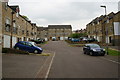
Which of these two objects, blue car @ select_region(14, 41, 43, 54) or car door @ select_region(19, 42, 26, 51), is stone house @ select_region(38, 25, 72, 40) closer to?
car door @ select_region(19, 42, 26, 51)

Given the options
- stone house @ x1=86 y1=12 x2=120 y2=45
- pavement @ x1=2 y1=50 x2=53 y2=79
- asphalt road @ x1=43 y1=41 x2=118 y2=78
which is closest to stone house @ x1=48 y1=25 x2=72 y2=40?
stone house @ x1=86 y1=12 x2=120 y2=45

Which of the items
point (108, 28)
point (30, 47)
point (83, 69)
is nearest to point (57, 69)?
point (83, 69)

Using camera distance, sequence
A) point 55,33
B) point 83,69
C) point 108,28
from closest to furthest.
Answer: point 83,69 → point 108,28 → point 55,33

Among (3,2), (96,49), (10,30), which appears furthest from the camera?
(10,30)

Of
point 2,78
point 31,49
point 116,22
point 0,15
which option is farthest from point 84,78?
point 116,22

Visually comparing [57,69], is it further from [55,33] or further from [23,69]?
[55,33]

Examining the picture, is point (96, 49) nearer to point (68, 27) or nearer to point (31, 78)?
point (31, 78)

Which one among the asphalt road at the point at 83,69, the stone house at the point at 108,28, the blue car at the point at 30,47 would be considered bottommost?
the asphalt road at the point at 83,69

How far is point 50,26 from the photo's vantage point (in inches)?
3720

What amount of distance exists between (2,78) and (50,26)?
290 ft

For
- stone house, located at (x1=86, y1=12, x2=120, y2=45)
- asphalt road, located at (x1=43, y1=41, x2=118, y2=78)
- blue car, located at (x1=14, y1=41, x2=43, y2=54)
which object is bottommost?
asphalt road, located at (x1=43, y1=41, x2=118, y2=78)

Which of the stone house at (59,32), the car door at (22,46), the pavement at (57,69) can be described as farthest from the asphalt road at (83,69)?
the stone house at (59,32)

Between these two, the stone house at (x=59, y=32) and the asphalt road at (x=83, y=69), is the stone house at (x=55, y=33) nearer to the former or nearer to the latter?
the stone house at (x=59, y=32)

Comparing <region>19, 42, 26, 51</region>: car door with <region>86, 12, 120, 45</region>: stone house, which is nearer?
<region>19, 42, 26, 51</region>: car door
